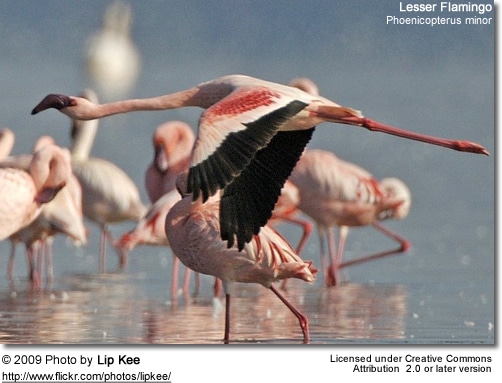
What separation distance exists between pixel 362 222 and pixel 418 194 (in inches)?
131

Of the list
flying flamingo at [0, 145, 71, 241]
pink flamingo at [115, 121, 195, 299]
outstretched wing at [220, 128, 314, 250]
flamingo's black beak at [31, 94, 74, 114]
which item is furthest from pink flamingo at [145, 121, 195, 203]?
outstretched wing at [220, 128, 314, 250]

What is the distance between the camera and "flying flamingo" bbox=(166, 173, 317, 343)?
649 centimetres

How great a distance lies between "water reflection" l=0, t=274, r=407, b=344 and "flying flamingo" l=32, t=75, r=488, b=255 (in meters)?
0.97

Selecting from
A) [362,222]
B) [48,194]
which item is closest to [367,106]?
[362,222]

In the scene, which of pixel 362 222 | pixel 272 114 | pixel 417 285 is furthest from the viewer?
pixel 362 222

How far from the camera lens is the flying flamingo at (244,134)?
213 inches

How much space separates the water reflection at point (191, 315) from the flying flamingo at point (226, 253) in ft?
1.20

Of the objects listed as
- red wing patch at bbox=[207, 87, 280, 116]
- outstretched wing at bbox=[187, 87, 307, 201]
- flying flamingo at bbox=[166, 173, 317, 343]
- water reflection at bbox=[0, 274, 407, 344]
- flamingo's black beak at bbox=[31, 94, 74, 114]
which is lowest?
water reflection at bbox=[0, 274, 407, 344]

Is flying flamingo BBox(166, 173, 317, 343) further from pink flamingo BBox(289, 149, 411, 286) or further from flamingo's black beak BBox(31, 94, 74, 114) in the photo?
pink flamingo BBox(289, 149, 411, 286)

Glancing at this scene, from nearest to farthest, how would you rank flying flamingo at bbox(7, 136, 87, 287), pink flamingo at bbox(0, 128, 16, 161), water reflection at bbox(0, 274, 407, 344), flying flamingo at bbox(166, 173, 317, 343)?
1. flying flamingo at bbox(166, 173, 317, 343)
2. water reflection at bbox(0, 274, 407, 344)
3. flying flamingo at bbox(7, 136, 87, 287)
4. pink flamingo at bbox(0, 128, 16, 161)

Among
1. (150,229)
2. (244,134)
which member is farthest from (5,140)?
(244,134)

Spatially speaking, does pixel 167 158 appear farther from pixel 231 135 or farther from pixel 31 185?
pixel 231 135

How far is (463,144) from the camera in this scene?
22.2 feet

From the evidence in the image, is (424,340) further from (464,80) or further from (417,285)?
(464,80)
